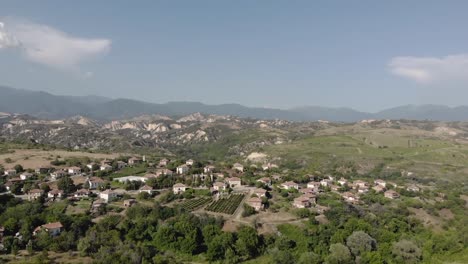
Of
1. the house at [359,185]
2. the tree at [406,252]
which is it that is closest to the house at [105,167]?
the house at [359,185]

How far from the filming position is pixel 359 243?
45625mm

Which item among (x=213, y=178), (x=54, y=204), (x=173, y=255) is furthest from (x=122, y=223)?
(x=213, y=178)

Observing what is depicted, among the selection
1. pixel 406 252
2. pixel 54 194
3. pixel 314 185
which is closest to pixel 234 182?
pixel 314 185

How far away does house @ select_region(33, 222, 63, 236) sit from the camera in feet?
150

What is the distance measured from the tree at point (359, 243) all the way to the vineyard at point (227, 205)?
17.9 metres

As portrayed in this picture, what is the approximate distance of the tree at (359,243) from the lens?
45.2 m

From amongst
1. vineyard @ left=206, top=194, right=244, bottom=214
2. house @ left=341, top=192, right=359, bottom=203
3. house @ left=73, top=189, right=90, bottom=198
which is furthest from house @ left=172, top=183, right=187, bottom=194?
house @ left=341, top=192, right=359, bottom=203

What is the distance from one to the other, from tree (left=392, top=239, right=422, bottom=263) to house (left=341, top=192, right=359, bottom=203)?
19.8 meters

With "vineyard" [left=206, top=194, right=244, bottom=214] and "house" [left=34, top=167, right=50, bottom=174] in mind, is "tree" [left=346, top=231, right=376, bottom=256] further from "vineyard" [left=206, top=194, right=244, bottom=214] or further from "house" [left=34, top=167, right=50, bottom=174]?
"house" [left=34, top=167, right=50, bottom=174]

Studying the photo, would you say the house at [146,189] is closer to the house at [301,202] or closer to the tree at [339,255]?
the house at [301,202]

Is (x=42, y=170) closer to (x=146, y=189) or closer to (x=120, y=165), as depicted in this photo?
(x=120, y=165)

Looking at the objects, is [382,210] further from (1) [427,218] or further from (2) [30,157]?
(2) [30,157]

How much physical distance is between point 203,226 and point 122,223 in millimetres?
10792

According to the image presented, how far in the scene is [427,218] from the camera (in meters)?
61.1
